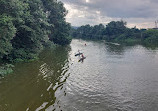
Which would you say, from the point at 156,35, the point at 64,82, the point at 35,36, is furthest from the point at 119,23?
the point at 64,82

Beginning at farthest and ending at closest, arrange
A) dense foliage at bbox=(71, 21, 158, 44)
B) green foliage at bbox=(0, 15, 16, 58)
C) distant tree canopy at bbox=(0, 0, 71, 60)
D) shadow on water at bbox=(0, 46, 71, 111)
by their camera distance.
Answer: dense foliage at bbox=(71, 21, 158, 44), distant tree canopy at bbox=(0, 0, 71, 60), green foliage at bbox=(0, 15, 16, 58), shadow on water at bbox=(0, 46, 71, 111)

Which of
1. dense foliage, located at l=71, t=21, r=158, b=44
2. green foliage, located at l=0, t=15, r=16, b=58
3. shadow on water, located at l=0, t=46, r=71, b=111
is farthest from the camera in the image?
dense foliage, located at l=71, t=21, r=158, b=44

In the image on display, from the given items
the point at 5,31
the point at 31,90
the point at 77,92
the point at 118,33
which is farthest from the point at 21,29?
the point at 118,33

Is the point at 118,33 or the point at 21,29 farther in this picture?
the point at 118,33

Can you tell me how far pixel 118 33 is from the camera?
141m

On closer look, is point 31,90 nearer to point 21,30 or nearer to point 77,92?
point 77,92

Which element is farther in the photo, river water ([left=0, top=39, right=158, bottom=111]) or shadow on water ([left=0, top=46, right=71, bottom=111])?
river water ([left=0, top=39, right=158, bottom=111])

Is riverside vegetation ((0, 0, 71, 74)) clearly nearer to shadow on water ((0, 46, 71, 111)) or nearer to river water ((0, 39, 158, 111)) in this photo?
shadow on water ((0, 46, 71, 111))

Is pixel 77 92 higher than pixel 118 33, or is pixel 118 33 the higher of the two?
pixel 118 33

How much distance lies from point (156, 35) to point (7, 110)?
10280cm

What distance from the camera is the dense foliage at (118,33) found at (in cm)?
10269

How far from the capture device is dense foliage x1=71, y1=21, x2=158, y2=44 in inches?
4043

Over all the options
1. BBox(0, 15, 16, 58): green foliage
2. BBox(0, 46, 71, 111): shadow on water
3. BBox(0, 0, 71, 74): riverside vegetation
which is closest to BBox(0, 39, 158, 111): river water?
BBox(0, 46, 71, 111): shadow on water

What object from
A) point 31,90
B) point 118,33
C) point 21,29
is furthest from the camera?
point 118,33
